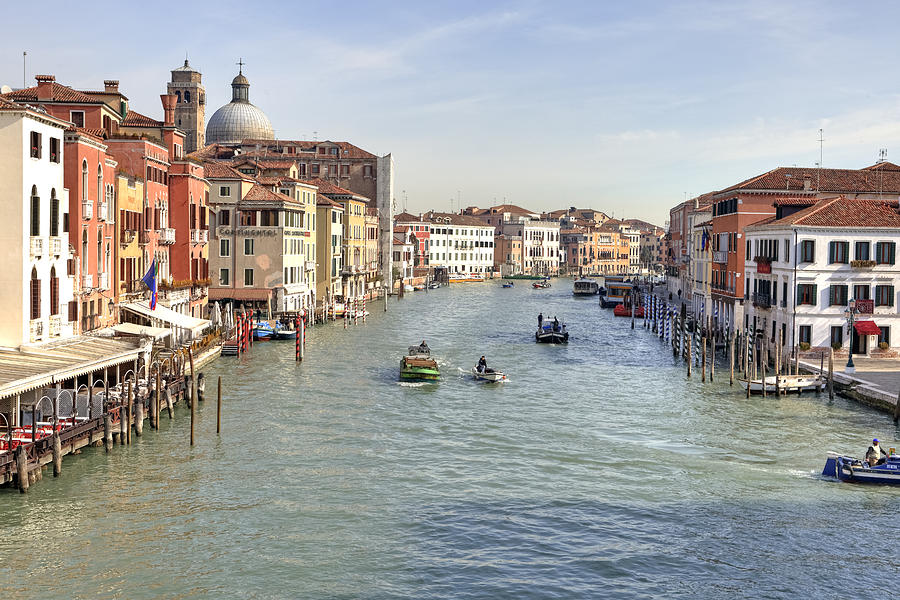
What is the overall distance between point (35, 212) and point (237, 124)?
79.3 meters

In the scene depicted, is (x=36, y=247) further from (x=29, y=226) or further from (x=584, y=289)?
(x=584, y=289)

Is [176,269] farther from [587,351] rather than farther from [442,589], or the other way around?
[442,589]

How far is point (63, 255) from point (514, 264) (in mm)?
121713

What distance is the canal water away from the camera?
50.8 feet

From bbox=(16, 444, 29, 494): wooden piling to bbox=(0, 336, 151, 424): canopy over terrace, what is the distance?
4.25 feet

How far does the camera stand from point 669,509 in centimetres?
1903

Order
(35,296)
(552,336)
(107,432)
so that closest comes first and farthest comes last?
1. (107,432)
2. (35,296)
3. (552,336)

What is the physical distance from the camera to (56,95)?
111 feet

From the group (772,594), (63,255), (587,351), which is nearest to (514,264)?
(587,351)

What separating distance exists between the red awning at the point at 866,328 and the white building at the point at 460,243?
9469 centimetres

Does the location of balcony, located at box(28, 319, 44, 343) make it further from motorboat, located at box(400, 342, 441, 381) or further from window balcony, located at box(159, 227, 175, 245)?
window balcony, located at box(159, 227, 175, 245)

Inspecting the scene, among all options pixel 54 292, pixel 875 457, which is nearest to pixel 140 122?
pixel 54 292

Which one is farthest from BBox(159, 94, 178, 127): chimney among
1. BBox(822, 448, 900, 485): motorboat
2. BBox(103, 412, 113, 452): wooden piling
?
BBox(822, 448, 900, 485): motorboat

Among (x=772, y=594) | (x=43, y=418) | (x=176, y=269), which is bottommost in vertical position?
(x=772, y=594)
